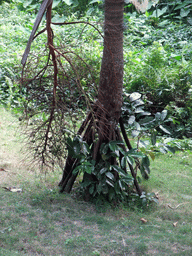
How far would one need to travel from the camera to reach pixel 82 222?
2.92 meters

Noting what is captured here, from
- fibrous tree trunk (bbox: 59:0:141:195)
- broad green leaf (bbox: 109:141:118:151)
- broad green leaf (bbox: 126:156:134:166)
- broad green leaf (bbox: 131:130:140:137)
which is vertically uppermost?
fibrous tree trunk (bbox: 59:0:141:195)

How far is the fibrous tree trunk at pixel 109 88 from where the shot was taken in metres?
2.91

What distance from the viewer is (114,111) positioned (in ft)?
10.5

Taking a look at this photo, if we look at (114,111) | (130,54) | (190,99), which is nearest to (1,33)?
(130,54)

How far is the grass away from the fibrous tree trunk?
326mm

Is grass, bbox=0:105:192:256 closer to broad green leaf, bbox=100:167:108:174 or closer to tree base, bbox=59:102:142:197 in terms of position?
tree base, bbox=59:102:142:197

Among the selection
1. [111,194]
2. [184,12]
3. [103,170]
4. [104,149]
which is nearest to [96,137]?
[104,149]

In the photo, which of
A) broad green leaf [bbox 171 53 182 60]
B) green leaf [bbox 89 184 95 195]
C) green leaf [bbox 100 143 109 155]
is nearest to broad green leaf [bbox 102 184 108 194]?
green leaf [bbox 89 184 95 195]

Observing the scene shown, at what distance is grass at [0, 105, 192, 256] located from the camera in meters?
2.51

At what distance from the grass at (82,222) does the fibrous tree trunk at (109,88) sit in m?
0.33

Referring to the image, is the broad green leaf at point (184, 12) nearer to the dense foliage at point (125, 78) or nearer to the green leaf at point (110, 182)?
the dense foliage at point (125, 78)

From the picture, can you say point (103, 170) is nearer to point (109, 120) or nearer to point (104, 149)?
point (104, 149)

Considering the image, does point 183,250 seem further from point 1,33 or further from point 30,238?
point 1,33

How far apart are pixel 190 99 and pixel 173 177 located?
189 centimetres
